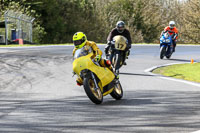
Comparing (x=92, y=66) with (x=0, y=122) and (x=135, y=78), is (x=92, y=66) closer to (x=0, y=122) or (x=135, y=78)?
(x=0, y=122)

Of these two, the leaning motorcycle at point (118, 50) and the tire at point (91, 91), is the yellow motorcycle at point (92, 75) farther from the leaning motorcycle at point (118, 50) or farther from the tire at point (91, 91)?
the leaning motorcycle at point (118, 50)

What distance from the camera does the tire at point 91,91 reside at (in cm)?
838

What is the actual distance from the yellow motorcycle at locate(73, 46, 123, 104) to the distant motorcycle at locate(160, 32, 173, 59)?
14.5 meters

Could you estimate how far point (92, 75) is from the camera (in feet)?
28.4

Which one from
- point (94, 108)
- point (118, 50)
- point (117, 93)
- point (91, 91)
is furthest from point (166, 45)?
point (94, 108)

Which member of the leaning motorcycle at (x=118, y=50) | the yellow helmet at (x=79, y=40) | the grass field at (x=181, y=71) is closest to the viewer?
the yellow helmet at (x=79, y=40)

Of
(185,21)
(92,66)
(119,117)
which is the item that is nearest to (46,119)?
(119,117)

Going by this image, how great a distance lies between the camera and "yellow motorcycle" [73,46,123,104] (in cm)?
852

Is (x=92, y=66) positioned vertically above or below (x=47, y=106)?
above

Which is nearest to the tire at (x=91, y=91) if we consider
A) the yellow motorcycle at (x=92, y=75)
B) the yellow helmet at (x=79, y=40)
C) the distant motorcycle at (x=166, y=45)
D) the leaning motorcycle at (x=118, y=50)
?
the yellow motorcycle at (x=92, y=75)

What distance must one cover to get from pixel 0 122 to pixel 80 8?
71622 mm

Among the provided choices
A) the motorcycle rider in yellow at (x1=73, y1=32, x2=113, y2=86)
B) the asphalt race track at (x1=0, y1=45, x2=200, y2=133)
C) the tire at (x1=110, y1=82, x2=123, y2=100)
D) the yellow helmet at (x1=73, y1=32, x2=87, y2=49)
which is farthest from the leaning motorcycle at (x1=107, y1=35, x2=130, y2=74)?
the yellow helmet at (x1=73, y1=32, x2=87, y2=49)

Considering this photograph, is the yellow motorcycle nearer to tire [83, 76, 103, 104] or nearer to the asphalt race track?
tire [83, 76, 103, 104]

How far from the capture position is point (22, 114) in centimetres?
767
